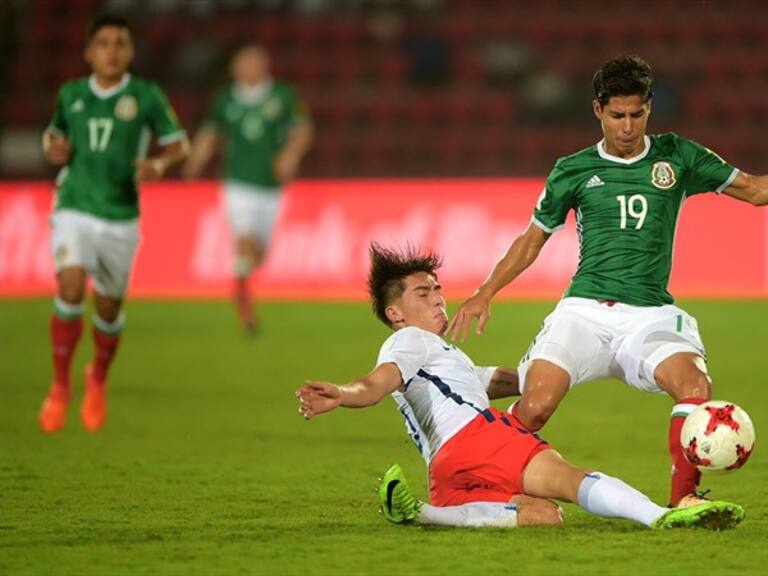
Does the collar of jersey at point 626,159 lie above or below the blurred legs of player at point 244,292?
above

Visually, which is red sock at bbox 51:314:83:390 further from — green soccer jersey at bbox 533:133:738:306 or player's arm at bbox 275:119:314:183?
player's arm at bbox 275:119:314:183

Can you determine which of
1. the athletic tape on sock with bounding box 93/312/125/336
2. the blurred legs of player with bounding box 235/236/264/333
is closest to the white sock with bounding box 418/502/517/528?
the athletic tape on sock with bounding box 93/312/125/336

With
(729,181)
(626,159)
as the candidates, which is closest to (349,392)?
(626,159)

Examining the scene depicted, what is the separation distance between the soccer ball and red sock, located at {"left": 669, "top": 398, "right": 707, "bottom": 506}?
0.12 m

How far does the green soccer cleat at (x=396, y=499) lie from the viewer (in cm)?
548

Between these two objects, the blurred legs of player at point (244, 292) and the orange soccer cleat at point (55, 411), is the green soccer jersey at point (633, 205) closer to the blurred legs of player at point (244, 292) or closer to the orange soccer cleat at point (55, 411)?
the orange soccer cleat at point (55, 411)

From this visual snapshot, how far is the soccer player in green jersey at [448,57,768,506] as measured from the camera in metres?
5.99

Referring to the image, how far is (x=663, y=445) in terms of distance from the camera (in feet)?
25.9

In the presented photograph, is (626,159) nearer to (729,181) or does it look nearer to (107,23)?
(729,181)

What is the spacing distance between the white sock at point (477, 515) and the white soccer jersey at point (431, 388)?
0.74 feet

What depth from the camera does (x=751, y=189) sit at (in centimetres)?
621

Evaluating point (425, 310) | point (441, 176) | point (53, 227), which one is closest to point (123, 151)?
point (53, 227)

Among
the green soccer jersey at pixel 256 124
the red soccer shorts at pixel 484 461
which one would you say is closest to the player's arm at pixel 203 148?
the green soccer jersey at pixel 256 124

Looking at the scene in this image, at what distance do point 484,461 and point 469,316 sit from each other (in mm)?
617
